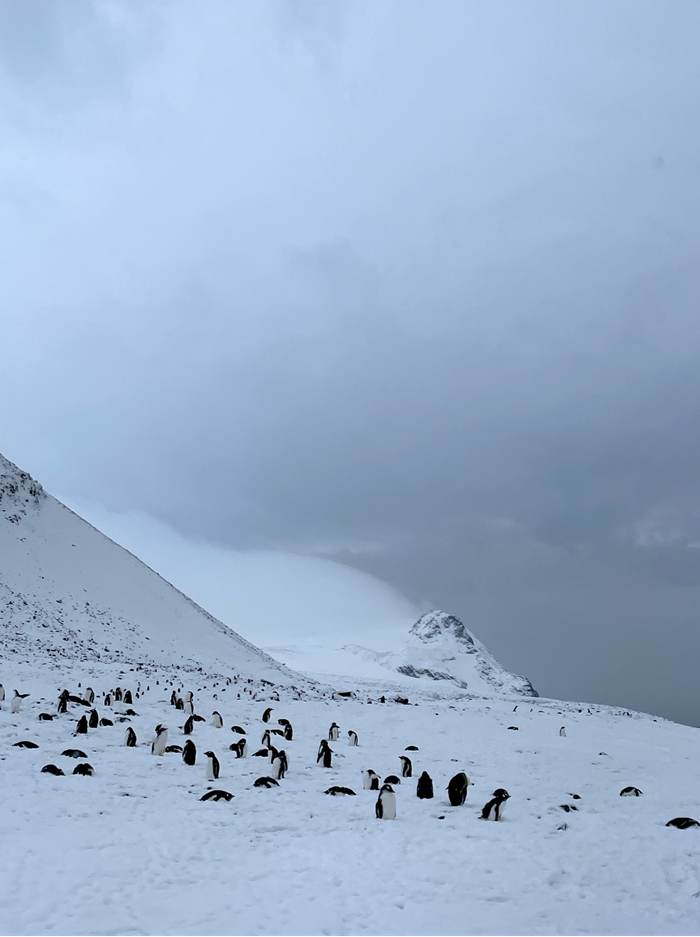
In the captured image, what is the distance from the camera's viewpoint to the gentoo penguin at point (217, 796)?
33.1ft

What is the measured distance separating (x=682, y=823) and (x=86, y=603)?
41.9 metres

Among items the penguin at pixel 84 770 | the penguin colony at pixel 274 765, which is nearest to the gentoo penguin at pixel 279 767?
the penguin colony at pixel 274 765

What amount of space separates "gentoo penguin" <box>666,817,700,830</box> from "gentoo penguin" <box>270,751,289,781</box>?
687 cm

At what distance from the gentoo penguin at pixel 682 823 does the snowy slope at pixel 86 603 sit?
97.2 ft

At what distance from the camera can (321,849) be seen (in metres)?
7.96

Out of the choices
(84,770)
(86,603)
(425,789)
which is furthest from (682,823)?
(86,603)

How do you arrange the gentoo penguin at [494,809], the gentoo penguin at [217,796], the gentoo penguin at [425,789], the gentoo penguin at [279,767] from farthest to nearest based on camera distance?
the gentoo penguin at [279,767]
the gentoo penguin at [425,789]
the gentoo penguin at [217,796]
the gentoo penguin at [494,809]

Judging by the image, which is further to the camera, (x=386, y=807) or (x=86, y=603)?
(x=86, y=603)

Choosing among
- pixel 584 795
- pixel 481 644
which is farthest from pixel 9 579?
pixel 481 644

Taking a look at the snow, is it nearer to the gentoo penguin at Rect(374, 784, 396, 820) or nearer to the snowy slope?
the gentoo penguin at Rect(374, 784, 396, 820)

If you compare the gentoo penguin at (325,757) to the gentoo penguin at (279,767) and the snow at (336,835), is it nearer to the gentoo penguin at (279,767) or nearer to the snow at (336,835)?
the snow at (336,835)

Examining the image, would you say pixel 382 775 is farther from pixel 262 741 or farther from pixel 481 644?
pixel 481 644

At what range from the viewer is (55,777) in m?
10.6

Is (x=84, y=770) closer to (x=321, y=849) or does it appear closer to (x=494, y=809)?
(x=321, y=849)
